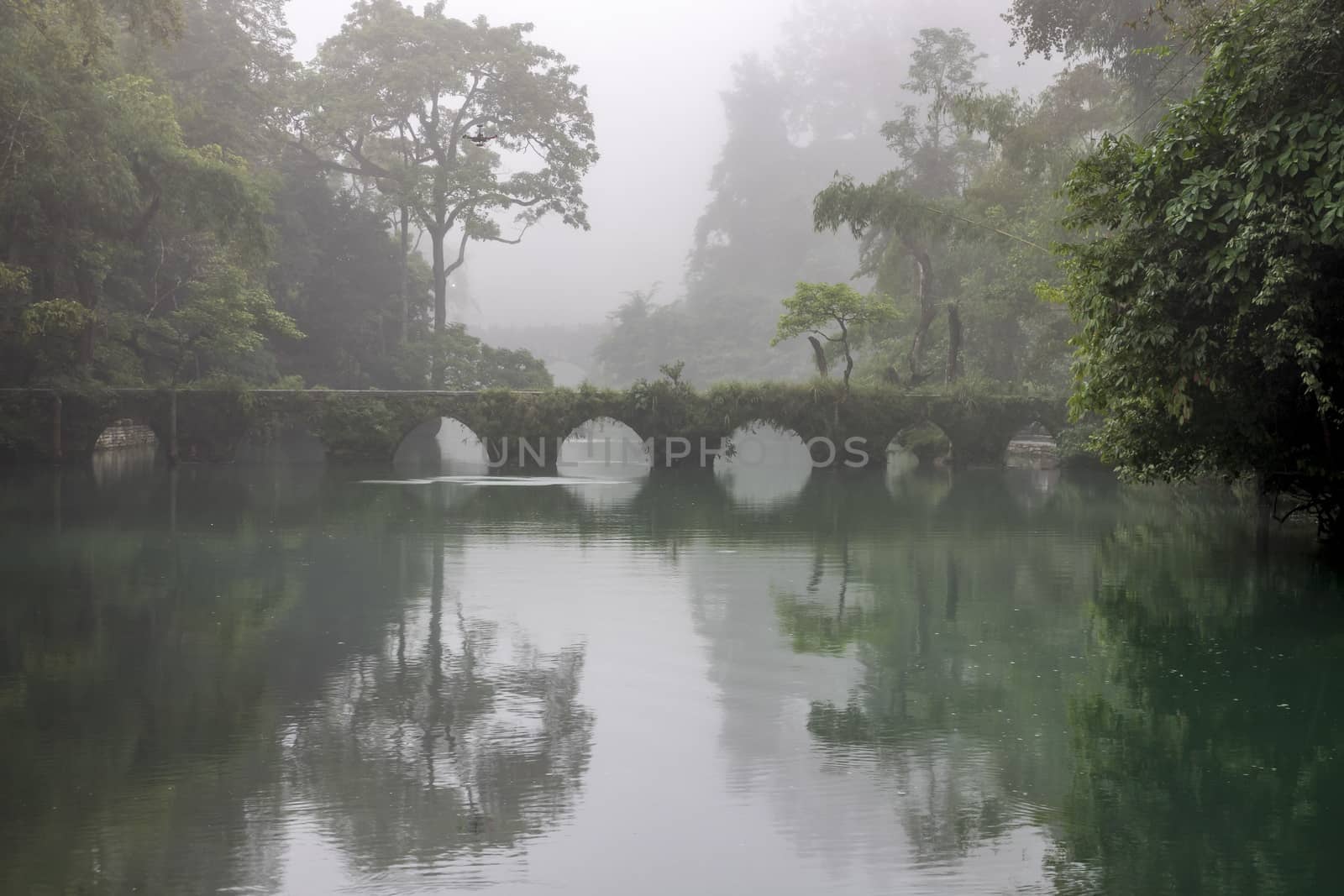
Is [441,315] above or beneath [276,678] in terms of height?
above

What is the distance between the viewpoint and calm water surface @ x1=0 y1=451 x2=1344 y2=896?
6.55 m

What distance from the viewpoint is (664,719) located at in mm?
9258

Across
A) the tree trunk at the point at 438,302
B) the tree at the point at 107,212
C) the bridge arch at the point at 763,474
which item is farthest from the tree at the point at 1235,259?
the tree trunk at the point at 438,302

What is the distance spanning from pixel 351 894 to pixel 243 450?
4621cm

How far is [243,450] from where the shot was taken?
49.8 meters

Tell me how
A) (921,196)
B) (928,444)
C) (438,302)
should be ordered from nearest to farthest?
(921,196), (928,444), (438,302)

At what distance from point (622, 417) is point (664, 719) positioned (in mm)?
32377

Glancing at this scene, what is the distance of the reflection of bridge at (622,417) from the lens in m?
40.3

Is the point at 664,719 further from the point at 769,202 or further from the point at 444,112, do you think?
the point at 769,202

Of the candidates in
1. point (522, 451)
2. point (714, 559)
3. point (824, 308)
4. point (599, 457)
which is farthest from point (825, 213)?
point (714, 559)

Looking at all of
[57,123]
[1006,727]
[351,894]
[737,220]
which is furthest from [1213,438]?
[737,220]

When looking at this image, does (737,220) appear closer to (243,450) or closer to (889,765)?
(243,450)

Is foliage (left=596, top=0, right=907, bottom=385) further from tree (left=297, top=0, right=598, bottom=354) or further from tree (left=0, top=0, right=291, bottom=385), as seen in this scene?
tree (left=0, top=0, right=291, bottom=385)

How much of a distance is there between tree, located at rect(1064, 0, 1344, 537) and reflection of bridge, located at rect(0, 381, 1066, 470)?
24376 mm
